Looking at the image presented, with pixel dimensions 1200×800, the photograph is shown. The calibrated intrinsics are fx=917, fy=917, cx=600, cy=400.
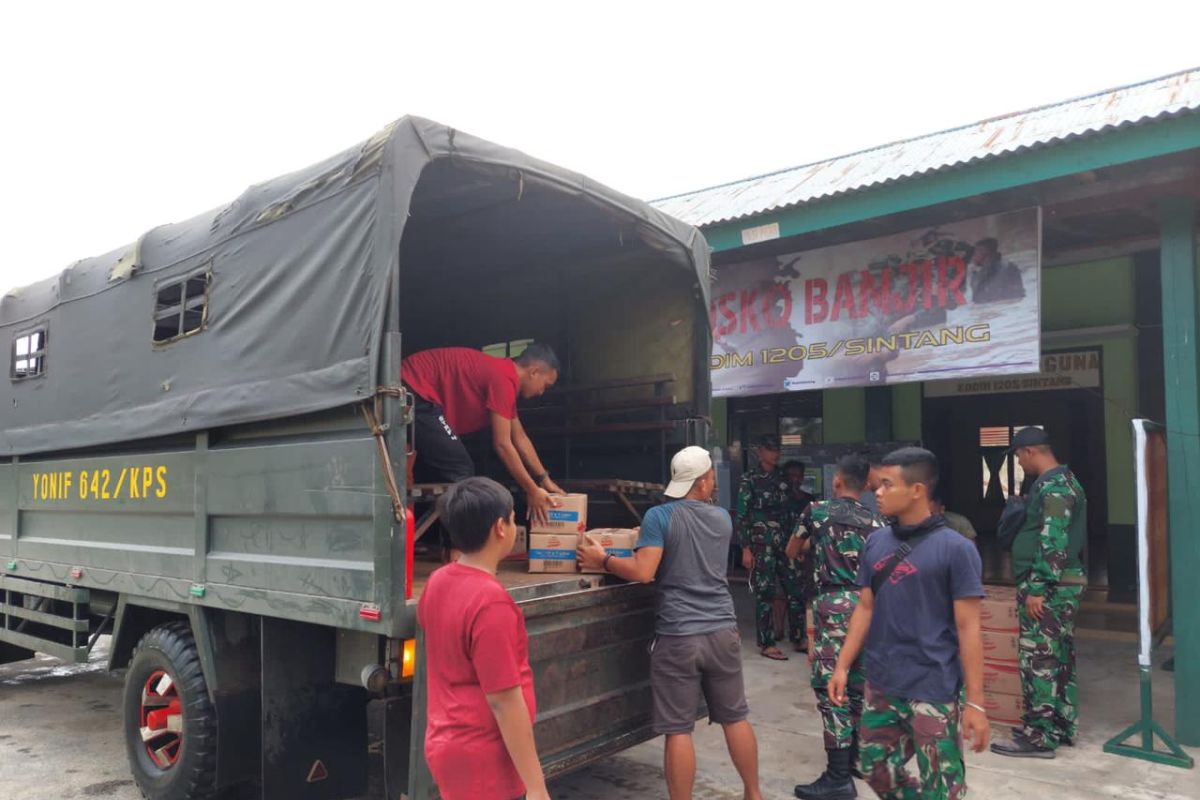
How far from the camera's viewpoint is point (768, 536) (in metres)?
7.32

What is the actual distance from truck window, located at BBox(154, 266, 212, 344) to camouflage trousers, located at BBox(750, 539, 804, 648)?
4689mm

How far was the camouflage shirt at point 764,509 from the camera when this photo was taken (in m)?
7.34

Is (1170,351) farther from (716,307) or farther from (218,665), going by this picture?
(218,665)

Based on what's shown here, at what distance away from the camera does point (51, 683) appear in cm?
676

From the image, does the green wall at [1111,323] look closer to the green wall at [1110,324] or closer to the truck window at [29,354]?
the green wall at [1110,324]

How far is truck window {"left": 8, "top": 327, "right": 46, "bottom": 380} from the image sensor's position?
→ 17.4 ft

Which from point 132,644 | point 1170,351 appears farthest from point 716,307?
point 132,644

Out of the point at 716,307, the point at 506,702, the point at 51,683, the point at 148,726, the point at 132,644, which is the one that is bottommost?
the point at 51,683

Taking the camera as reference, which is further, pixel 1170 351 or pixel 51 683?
pixel 51 683

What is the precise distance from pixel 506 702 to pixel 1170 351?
4.62 metres

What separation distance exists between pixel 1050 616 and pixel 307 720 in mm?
3791

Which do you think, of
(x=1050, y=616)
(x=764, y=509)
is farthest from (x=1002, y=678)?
(x=764, y=509)

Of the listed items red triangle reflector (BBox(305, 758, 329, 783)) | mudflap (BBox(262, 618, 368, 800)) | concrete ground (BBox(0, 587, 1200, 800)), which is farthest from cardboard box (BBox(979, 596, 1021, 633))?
red triangle reflector (BBox(305, 758, 329, 783))

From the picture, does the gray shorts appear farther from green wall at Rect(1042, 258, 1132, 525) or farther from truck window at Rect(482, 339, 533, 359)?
green wall at Rect(1042, 258, 1132, 525)
